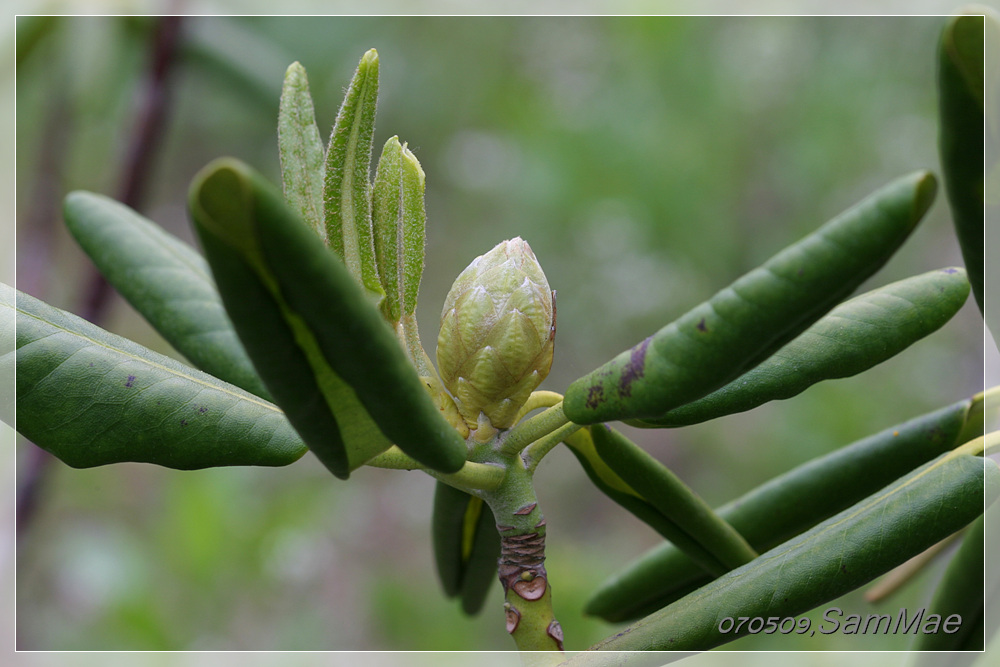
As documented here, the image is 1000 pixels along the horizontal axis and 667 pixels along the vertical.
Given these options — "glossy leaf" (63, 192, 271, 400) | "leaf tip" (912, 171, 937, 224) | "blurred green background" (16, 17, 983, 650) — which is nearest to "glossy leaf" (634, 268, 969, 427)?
"leaf tip" (912, 171, 937, 224)

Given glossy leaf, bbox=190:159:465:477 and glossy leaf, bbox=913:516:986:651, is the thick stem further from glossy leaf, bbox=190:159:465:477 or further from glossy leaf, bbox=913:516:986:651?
glossy leaf, bbox=913:516:986:651

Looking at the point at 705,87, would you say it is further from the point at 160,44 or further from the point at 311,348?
the point at 311,348

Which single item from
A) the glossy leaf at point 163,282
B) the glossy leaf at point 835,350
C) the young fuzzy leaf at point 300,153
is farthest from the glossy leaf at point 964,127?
the glossy leaf at point 163,282

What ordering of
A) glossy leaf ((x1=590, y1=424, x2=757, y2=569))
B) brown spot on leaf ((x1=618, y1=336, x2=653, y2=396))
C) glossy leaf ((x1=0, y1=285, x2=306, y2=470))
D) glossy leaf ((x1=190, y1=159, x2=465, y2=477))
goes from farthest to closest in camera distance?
glossy leaf ((x1=590, y1=424, x2=757, y2=569))
glossy leaf ((x1=0, y1=285, x2=306, y2=470))
brown spot on leaf ((x1=618, y1=336, x2=653, y2=396))
glossy leaf ((x1=190, y1=159, x2=465, y2=477))

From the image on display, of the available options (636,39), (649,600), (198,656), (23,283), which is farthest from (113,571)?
(636,39)

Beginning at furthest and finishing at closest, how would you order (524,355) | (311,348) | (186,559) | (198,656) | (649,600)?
(186,559) → (198,656) → (649,600) → (524,355) → (311,348)

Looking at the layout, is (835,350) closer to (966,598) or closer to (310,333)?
(966,598)
